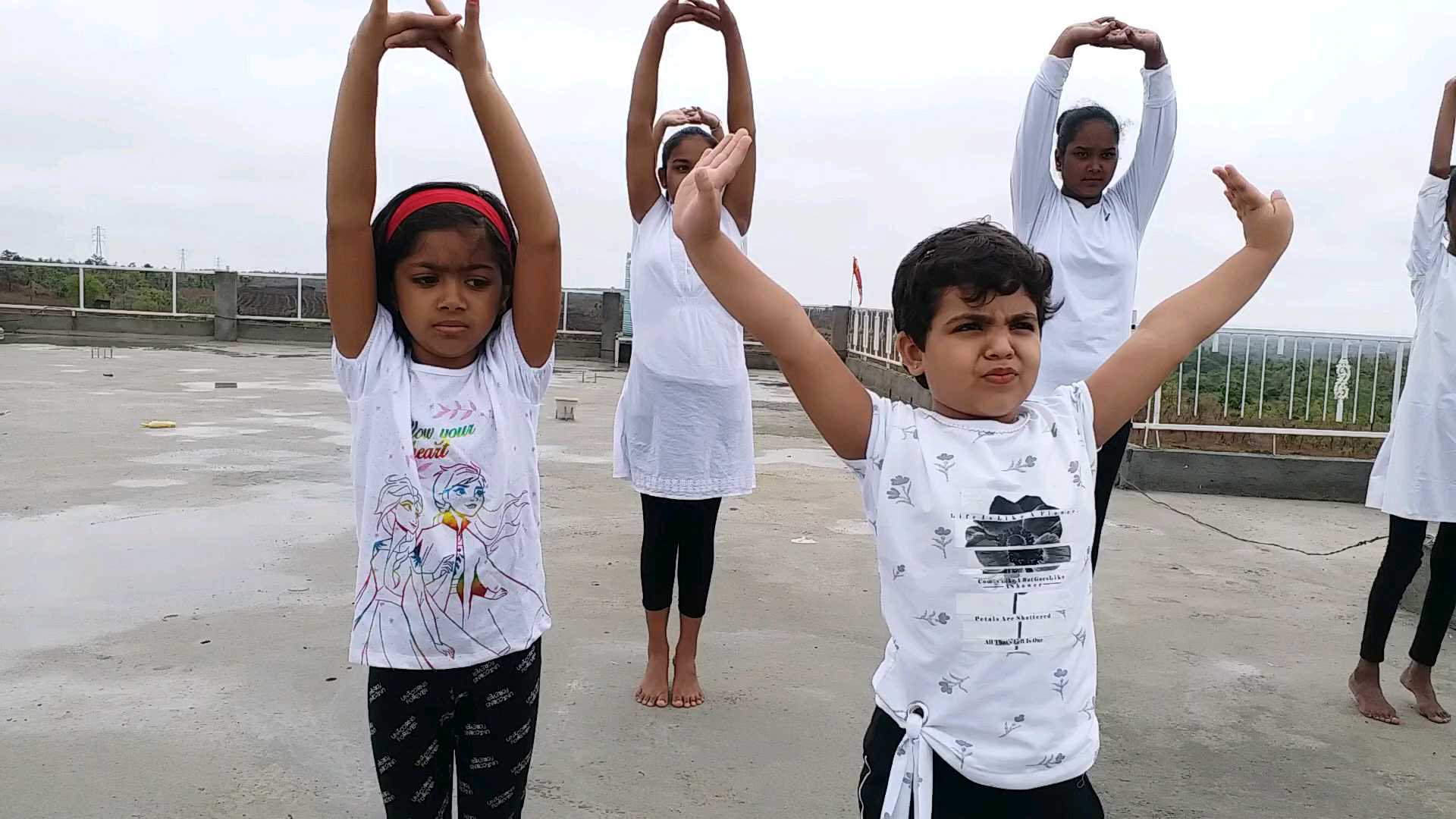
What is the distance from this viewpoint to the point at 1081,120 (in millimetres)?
2797

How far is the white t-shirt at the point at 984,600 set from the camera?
4.80 feet

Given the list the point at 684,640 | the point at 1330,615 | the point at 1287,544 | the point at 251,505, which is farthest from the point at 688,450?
the point at 1287,544

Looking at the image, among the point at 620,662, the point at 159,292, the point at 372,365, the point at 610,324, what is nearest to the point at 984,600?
the point at 372,365

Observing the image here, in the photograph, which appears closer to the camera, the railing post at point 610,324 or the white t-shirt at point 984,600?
the white t-shirt at point 984,600

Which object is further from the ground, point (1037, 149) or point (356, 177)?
point (1037, 149)

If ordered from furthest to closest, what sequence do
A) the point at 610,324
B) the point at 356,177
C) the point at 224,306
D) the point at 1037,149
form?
the point at 224,306 < the point at 610,324 < the point at 1037,149 < the point at 356,177

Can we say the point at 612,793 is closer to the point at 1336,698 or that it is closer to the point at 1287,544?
the point at 1336,698

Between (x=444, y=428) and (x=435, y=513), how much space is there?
141 mm

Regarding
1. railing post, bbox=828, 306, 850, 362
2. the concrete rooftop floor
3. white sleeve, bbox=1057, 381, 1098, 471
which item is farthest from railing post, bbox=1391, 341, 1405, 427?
railing post, bbox=828, 306, 850, 362

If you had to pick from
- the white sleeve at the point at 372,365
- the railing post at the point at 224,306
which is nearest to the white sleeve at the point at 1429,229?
the white sleeve at the point at 372,365

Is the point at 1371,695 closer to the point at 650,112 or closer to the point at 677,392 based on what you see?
the point at 677,392

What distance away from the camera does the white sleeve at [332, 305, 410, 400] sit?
1765 mm

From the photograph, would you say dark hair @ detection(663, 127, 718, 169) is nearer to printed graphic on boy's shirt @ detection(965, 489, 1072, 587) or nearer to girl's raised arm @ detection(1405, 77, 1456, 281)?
printed graphic on boy's shirt @ detection(965, 489, 1072, 587)

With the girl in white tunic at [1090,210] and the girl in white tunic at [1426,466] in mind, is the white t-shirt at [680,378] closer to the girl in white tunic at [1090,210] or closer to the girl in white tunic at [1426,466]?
the girl in white tunic at [1090,210]
